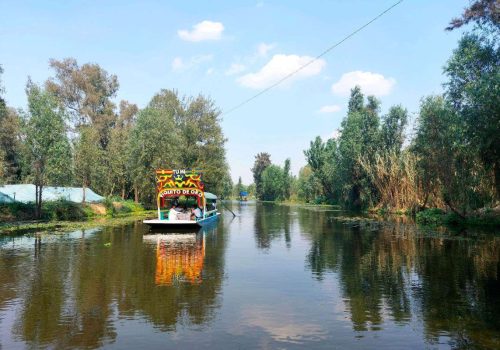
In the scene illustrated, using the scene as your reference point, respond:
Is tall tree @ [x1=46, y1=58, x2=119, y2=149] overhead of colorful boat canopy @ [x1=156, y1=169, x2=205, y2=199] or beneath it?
overhead

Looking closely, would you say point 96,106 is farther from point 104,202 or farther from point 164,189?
point 164,189

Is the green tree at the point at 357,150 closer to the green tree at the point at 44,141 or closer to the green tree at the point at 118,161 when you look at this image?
the green tree at the point at 118,161

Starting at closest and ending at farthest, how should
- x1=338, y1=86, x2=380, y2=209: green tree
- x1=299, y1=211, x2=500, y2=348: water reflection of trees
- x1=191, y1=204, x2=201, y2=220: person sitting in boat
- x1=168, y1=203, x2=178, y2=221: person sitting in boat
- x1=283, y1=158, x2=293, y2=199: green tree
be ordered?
x1=299, y1=211, x2=500, y2=348: water reflection of trees, x1=168, y1=203, x2=178, y2=221: person sitting in boat, x1=191, y1=204, x2=201, y2=220: person sitting in boat, x1=338, y1=86, x2=380, y2=209: green tree, x1=283, y1=158, x2=293, y2=199: green tree

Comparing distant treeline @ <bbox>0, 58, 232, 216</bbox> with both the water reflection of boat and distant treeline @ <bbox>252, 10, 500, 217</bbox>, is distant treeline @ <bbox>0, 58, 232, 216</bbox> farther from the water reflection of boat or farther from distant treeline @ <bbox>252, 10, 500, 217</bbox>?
distant treeline @ <bbox>252, 10, 500, 217</bbox>

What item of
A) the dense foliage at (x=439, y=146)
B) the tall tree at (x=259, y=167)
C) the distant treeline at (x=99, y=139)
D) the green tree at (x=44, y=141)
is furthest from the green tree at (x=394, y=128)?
the tall tree at (x=259, y=167)

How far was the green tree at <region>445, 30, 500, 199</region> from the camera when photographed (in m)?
24.4

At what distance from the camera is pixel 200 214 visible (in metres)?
36.6

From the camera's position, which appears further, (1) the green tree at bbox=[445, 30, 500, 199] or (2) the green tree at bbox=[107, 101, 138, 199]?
(2) the green tree at bbox=[107, 101, 138, 199]

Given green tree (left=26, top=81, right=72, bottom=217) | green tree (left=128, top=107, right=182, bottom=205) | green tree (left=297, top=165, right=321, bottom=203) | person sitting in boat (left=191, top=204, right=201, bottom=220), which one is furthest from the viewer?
green tree (left=297, top=165, right=321, bottom=203)

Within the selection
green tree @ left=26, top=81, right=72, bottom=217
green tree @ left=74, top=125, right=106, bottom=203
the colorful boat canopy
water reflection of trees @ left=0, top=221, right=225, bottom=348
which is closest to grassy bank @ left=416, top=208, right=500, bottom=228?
the colorful boat canopy

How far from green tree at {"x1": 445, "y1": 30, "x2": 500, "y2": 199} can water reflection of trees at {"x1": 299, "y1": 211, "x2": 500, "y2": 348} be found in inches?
242

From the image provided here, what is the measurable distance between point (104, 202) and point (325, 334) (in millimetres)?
43203

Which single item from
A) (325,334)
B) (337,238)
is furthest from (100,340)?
(337,238)

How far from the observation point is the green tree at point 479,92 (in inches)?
960
